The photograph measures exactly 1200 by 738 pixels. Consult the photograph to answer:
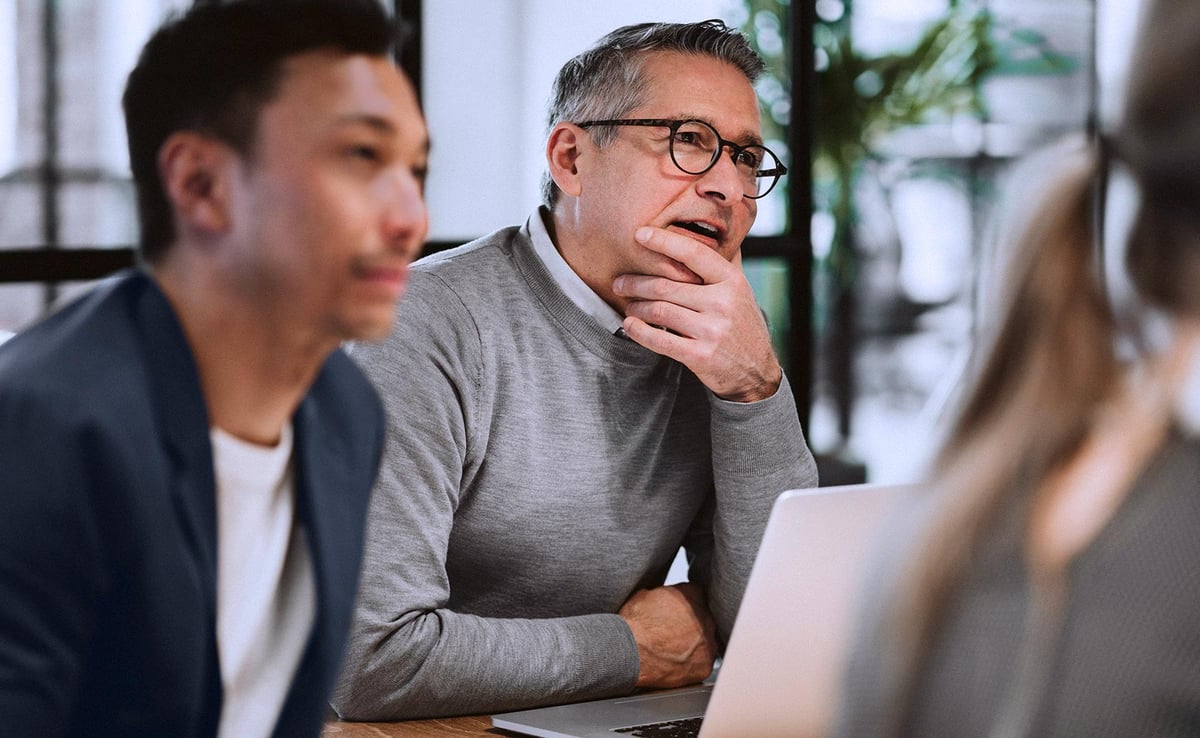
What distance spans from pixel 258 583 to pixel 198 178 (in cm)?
28

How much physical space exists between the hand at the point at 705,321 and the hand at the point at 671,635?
26cm

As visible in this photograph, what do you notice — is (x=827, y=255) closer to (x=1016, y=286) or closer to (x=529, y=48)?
(x=529, y=48)

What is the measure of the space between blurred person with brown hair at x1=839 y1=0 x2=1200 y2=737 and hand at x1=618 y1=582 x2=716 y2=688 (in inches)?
34.5

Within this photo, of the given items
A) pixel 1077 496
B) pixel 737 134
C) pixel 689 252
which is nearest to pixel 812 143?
pixel 737 134

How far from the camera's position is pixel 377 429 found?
109 centimetres

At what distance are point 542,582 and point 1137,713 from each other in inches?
42.9

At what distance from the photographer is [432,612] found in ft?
4.88

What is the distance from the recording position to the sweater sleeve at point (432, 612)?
144 cm

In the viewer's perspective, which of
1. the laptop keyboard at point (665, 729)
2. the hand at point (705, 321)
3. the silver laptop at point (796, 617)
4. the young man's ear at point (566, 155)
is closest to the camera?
the silver laptop at point (796, 617)

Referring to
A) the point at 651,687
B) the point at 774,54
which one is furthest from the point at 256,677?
the point at 774,54

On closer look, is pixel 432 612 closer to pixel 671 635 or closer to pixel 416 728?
pixel 416 728

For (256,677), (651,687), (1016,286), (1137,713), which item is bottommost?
(651,687)

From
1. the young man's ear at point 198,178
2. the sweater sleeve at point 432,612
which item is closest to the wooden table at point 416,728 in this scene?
the sweater sleeve at point 432,612

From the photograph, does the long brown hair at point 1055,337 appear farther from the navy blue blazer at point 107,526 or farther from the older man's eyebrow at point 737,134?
the older man's eyebrow at point 737,134
